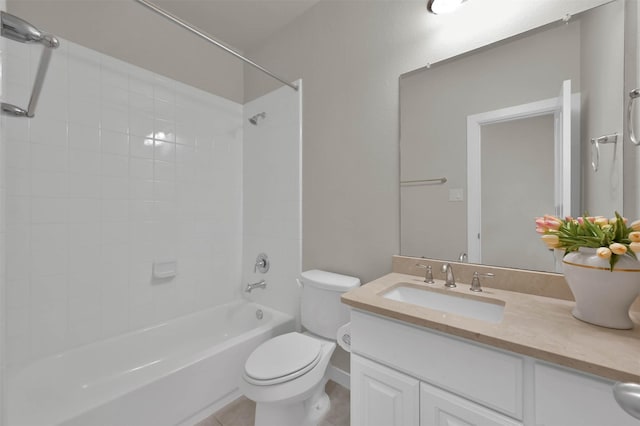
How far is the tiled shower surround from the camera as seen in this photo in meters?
1.36

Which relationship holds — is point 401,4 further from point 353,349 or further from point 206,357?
point 206,357

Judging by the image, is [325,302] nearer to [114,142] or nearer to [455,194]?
[455,194]

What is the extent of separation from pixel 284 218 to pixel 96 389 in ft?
4.83

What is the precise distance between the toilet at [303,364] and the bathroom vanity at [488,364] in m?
0.31

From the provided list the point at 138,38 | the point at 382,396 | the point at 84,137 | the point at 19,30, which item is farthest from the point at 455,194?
the point at 138,38

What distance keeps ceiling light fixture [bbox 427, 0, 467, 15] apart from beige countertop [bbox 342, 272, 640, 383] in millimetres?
1299

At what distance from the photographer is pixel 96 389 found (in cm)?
142

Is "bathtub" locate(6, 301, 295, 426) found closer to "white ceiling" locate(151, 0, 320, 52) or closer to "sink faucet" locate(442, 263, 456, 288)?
"sink faucet" locate(442, 263, 456, 288)

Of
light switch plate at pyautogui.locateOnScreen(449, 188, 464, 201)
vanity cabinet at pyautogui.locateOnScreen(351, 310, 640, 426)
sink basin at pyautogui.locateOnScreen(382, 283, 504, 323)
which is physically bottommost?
vanity cabinet at pyautogui.locateOnScreen(351, 310, 640, 426)

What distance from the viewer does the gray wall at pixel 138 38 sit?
57.4 inches

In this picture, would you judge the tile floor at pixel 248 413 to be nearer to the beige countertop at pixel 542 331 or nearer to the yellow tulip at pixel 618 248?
the beige countertop at pixel 542 331

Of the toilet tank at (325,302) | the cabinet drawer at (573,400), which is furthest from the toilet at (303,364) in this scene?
the cabinet drawer at (573,400)

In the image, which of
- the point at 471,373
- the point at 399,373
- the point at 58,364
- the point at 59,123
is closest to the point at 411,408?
the point at 399,373

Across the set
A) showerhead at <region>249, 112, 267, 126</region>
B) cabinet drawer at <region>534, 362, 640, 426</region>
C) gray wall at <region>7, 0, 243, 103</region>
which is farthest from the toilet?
gray wall at <region>7, 0, 243, 103</region>
